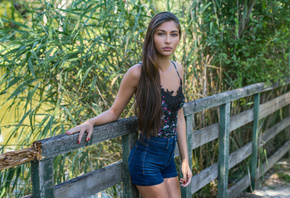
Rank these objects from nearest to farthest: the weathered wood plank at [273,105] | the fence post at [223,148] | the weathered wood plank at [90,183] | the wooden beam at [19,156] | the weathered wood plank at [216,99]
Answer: the wooden beam at [19,156], the weathered wood plank at [90,183], the weathered wood plank at [216,99], the fence post at [223,148], the weathered wood plank at [273,105]

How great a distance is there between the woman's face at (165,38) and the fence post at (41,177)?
86 cm

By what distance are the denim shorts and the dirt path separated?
2.14 meters

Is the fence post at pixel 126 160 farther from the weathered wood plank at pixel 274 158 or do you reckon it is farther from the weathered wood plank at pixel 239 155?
the weathered wood plank at pixel 274 158

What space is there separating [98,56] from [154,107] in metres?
1.20

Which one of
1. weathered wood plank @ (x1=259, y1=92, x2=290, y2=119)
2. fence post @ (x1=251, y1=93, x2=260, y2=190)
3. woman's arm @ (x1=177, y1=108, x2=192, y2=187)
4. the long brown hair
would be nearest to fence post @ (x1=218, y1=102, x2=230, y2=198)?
fence post @ (x1=251, y1=93, x2=260, y2=190)

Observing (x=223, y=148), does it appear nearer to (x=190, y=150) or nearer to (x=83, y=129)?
(x=190, y=150)

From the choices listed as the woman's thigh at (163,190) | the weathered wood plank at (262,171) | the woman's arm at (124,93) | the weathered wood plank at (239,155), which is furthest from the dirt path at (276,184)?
the woman's arm at (124,93)

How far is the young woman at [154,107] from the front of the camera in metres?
2.00

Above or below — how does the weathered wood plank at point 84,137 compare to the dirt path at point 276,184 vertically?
above

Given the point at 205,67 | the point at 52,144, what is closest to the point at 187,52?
the point at 205,67

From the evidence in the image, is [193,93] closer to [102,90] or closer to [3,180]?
[102,90]

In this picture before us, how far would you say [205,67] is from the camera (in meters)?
3.57

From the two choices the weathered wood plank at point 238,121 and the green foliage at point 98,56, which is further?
the weathered wood plank at point 238,121

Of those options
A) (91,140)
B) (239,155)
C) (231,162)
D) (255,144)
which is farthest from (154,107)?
(255,144)
